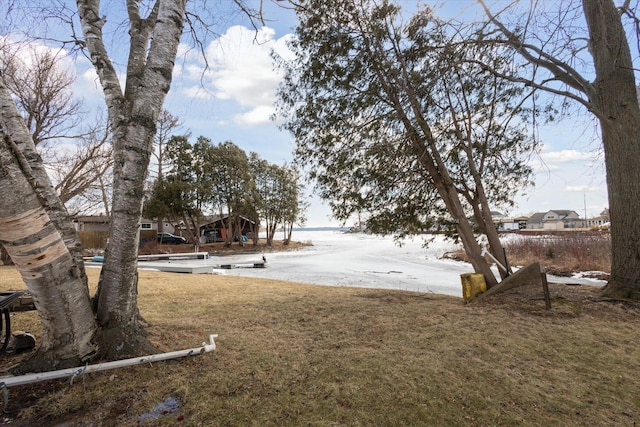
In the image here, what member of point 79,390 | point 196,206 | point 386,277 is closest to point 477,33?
point 79,390

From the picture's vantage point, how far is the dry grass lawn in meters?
2.06

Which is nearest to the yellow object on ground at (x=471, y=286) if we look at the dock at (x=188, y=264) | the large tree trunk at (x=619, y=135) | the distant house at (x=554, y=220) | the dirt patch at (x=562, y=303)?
the dirt patch at (x=562, y=303)

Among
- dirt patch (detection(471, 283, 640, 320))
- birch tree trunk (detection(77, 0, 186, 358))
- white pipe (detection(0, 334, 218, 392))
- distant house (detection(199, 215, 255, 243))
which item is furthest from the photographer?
distant house (detection(199, 215, 255, 243))

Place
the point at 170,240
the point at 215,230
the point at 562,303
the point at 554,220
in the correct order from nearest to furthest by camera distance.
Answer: the point at 562,303 → the point at 170,240 → the point at 215,230 → the point at 554,220

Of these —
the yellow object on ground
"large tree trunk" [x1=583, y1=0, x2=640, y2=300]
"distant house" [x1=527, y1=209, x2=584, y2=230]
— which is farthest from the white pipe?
"distant house" [x1=527, y1=209, x2=584, y2=230]

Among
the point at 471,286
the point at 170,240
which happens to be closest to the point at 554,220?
the point at 170,240

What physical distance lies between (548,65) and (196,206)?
2446 centimetres

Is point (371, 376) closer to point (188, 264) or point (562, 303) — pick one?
point (562, 303)

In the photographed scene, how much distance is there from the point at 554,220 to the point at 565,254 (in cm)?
5581

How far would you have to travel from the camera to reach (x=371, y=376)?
252 centimetres

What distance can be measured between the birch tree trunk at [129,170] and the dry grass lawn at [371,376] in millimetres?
381

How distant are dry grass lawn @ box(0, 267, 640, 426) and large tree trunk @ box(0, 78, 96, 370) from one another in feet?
0.85

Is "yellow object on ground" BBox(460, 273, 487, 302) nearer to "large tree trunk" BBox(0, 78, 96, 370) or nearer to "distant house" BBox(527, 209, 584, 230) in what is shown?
"large tree trunk" BBox(0, 78, 96, 370)

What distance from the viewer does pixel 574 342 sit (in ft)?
10.9
